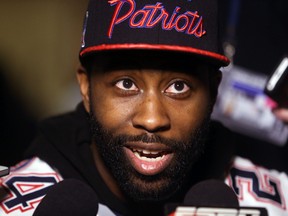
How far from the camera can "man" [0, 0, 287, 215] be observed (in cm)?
132

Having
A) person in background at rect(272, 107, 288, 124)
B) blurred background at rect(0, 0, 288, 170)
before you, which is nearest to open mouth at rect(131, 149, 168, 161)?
person in background at rect(272, 107, 288, 124)

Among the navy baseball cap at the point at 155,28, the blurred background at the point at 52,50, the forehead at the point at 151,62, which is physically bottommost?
the blurred background at the point at 52,50

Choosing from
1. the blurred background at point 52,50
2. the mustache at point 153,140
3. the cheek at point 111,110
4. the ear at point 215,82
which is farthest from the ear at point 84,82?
the blurred background at point 52,50

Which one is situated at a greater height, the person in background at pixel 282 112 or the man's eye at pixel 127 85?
the man's eye at pixel 127 85

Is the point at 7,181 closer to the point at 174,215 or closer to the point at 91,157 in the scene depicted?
the point at 91,157

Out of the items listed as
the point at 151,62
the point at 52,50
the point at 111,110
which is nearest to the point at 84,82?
the point at 111,110

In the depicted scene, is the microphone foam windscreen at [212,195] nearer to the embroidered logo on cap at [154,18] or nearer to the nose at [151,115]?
the nose at [151,115]

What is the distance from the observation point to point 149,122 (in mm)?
1268

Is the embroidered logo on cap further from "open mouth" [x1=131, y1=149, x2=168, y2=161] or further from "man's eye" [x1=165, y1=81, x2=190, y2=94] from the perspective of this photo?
"open mouth" [x1=131, y1=149, x2=168, y2=161]

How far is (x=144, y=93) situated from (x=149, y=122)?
11 centimetres

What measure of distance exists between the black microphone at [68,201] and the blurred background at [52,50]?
1482 mm

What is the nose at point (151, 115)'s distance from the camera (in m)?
1.27

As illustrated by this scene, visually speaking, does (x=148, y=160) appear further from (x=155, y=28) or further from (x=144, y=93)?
(x=155, y=28)

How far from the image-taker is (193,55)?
136 cm
